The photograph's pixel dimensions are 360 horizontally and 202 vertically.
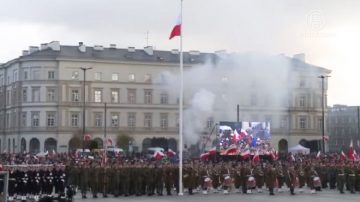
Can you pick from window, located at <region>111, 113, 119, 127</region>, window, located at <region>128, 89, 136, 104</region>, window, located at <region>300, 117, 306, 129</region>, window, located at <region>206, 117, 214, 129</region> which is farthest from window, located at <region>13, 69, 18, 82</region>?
window, located at <region>300, 117, 306, 129</region>

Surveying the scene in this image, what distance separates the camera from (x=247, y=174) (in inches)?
1249

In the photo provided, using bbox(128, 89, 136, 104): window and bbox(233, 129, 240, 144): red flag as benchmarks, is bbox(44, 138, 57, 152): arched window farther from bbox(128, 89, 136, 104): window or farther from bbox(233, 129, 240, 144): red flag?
bbox(233, 129, 240, 144): red flag

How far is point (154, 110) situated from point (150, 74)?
479 cm

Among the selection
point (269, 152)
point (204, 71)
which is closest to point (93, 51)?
point (204, 71)

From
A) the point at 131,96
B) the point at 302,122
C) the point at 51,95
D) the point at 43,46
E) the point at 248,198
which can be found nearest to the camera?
the point at 248,198

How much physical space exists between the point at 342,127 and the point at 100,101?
62375 mm

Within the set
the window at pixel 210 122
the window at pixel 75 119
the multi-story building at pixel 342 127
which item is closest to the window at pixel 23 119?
the window at pixel 75 119

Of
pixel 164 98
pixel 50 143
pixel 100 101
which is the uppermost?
pixel 164 98

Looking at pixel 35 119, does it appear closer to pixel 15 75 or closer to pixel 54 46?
pixel 15 75

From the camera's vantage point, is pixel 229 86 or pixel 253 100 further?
pixel 253 100

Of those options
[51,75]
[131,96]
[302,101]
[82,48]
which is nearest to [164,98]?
[131,96]

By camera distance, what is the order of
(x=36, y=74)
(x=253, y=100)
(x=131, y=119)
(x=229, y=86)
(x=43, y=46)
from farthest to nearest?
(x=43, y=46)
(x=131, y=119)
(x=36, y=74)
(x=253, y=100)
(x=229, y=86)

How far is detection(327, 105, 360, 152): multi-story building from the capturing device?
403ft

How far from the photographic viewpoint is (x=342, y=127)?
12569 cm
